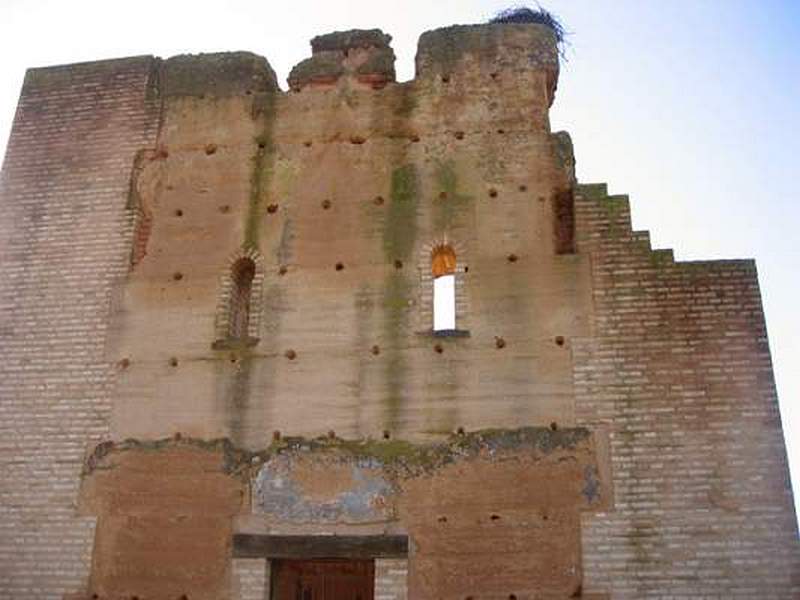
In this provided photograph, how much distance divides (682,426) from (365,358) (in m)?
3.24

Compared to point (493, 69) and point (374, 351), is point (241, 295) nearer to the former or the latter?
point (374, 351)

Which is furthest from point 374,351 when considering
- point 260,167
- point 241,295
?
point 260,167

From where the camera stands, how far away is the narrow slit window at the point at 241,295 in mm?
10203

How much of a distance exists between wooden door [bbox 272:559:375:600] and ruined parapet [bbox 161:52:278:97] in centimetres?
570

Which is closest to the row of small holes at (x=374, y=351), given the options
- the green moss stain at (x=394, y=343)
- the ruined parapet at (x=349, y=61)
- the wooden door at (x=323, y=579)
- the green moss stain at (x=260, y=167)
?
the green moss stain at (x=394, y=343)

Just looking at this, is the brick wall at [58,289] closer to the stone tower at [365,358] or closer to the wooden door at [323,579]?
the stone tower at [365,358]

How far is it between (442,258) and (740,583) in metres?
4.44

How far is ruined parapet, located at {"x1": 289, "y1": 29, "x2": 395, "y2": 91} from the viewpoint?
36.9 ft

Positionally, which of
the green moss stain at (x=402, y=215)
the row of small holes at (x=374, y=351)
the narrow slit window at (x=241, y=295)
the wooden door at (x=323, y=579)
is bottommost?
the wooden door at (x=323, y=579)

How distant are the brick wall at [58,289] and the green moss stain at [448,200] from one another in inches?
142

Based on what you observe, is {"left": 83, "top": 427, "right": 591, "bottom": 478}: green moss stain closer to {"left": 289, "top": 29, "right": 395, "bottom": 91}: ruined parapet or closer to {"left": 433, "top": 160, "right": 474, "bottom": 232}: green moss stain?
{"left": 433, "top": 160, "right": 474, "bottom": 232}: green moss stain

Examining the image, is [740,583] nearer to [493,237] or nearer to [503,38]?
[493,237]

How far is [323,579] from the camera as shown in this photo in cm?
915

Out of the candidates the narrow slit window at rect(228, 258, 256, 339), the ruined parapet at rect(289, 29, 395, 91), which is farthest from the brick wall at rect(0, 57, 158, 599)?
the ruined parapet at rect(289, 29, 395, 91)
